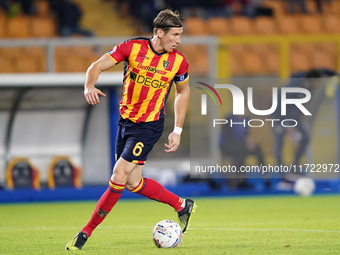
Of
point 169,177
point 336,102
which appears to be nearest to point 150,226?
point 169,177

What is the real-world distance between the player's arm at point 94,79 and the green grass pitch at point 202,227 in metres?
1.16

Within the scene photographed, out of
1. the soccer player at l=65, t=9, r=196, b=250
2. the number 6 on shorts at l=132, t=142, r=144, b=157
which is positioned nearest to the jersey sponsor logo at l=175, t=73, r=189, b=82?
the soccer player at l=65, t=9, r=196, b=250

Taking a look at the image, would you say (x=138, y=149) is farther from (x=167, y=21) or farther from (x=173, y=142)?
(x=167, y=21)

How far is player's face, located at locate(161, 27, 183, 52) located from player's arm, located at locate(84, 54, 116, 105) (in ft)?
1.61

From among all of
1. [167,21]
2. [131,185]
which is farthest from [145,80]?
[131,185]

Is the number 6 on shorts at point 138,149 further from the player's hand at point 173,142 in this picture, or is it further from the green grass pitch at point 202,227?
the green grass pitch at point 202,227

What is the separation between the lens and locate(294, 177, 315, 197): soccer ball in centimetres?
994

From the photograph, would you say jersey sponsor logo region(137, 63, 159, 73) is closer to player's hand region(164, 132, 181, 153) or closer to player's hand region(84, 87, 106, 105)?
player's hand region(164, 132, 181, 153)

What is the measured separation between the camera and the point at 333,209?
25.3 ft

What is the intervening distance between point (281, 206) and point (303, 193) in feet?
5.86

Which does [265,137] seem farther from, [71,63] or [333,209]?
[71,63]

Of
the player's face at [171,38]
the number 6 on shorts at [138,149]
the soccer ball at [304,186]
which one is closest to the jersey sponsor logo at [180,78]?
the player's face at [171,38]

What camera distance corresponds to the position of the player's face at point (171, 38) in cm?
473

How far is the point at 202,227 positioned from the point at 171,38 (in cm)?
223
